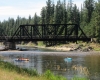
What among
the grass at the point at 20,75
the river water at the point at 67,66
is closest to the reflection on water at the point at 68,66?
the river water at the point at 67,66

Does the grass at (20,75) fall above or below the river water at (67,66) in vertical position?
above

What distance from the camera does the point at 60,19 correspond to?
19600 cm

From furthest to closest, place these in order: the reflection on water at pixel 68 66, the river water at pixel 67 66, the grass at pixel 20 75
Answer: the river water at pixel 67 66 → the reflection on water at pixel 68 66 → the grass at pixel 20 75

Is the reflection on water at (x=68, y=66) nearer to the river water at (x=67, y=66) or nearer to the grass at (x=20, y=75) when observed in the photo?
the river water at (x=67, y=66)

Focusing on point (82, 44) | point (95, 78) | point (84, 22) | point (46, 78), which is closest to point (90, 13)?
point (84, 22)

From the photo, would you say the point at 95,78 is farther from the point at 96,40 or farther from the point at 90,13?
the point at 90,13

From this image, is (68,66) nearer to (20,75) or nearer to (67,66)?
(67,66)

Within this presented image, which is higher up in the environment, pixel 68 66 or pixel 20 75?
pixel 20 75

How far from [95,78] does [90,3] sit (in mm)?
144756

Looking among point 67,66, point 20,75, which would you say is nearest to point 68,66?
point 67,66

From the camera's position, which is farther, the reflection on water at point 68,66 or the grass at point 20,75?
the reflection on water at point 68,66

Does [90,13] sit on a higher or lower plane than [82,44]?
→ higher

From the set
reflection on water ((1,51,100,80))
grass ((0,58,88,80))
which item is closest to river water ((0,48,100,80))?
reflection on water ((1,51,100,80))

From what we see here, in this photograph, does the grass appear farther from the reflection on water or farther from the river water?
the reflection on water
